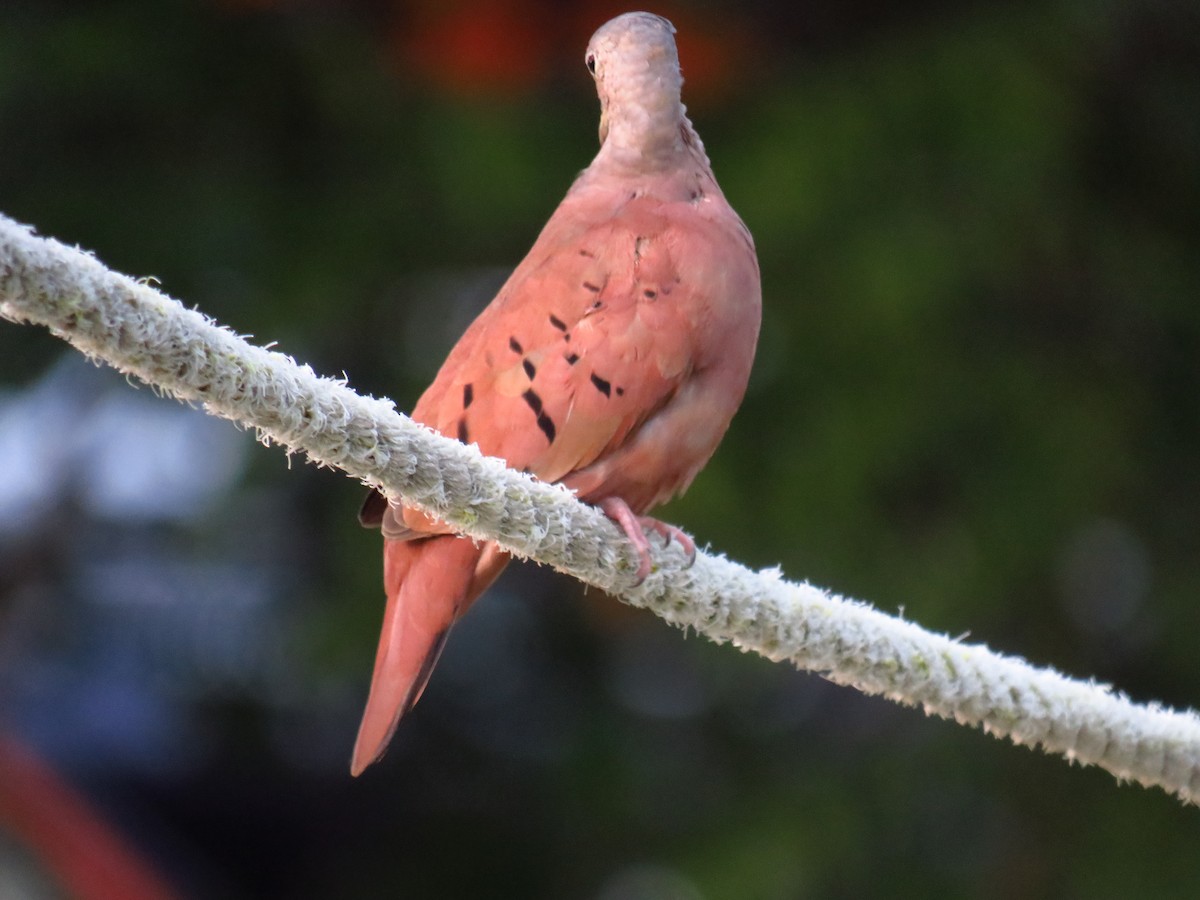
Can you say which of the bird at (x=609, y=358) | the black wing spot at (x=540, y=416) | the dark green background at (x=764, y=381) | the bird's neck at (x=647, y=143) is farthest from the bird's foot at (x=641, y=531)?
the dark green background at (x=764, y=381)

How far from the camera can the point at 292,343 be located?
434 centimetres

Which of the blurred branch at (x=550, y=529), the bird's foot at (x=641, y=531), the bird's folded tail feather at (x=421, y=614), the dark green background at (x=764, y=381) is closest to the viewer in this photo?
the blurred branch at (x=550, y=529)

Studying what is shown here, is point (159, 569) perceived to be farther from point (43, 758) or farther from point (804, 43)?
point (804, 43)

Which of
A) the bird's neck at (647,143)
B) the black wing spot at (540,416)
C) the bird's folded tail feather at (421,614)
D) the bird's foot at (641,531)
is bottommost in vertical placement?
the bird's folded tail feather at (421,614)

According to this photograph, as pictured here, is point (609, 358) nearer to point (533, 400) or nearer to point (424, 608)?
point (533, 400)

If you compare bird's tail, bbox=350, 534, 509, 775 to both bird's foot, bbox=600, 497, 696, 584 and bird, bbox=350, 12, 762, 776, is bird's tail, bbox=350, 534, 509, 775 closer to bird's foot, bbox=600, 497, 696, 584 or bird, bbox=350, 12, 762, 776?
bird, bbox=350, 12, 762, 776

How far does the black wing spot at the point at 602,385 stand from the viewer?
204 centimetres

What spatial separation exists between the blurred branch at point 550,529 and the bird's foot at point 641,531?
14 millimetres

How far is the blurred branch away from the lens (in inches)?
46.4

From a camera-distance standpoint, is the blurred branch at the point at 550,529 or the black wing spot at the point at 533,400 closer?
the blurred branch at the point at 550,529

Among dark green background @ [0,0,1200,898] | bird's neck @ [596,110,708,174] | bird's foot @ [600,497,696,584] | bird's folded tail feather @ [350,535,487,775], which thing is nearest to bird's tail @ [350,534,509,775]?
bird's folded tail feather @ [350,535,487,775]

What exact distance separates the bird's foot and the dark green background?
76.1 inches

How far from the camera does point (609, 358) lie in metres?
2.05

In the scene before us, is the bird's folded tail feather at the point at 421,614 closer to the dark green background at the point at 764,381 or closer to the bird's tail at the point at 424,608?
the bird's tail at the point at 424,608
